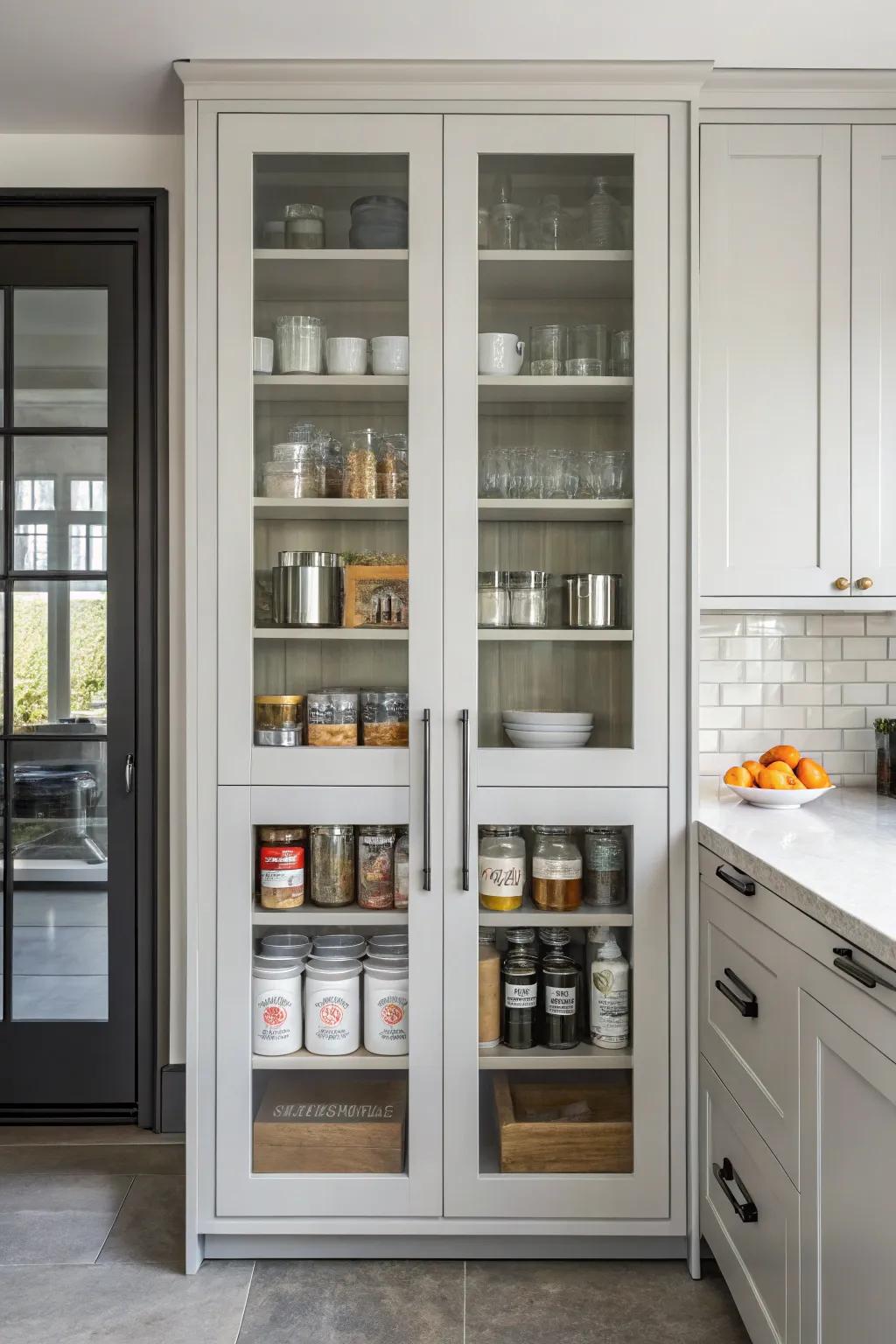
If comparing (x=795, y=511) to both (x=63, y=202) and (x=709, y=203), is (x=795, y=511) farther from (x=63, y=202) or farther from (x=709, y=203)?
(x=63, y=202)

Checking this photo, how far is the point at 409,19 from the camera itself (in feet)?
5.97

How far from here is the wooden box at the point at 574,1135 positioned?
1965 millimetres

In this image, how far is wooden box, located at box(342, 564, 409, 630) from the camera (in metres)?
1.97

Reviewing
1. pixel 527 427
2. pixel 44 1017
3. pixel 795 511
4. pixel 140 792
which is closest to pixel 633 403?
pixel 527 427

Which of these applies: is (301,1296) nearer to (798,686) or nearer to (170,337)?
(798,686)

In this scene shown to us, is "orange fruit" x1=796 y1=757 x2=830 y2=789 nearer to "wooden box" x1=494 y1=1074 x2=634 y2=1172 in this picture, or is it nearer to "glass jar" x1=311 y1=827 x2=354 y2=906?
"wooden box" x1=494 y1=1074 x2=634 y2=1172

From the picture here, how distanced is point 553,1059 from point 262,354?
1643 mm

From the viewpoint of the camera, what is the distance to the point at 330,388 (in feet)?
6.57

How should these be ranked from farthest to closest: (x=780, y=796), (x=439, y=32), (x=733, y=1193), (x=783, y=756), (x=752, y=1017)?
(x=783, y=756)
(x=780, y=796)
(x=439, y=32)
(x=733, y=1193)
(x=752, y=1017)

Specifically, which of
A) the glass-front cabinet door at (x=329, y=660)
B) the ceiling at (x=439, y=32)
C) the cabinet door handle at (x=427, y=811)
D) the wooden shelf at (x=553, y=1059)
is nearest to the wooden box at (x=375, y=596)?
the glass-front cabinet door at (x=329, y=660)

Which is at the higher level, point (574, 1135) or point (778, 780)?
point (778, 780)

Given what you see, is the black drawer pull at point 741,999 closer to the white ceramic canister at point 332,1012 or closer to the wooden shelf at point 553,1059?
the wooden shelf at point 553,1059

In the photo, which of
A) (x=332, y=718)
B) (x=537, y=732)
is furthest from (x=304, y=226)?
(x=537, y=732)

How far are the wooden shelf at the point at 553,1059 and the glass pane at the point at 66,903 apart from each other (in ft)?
3.79
